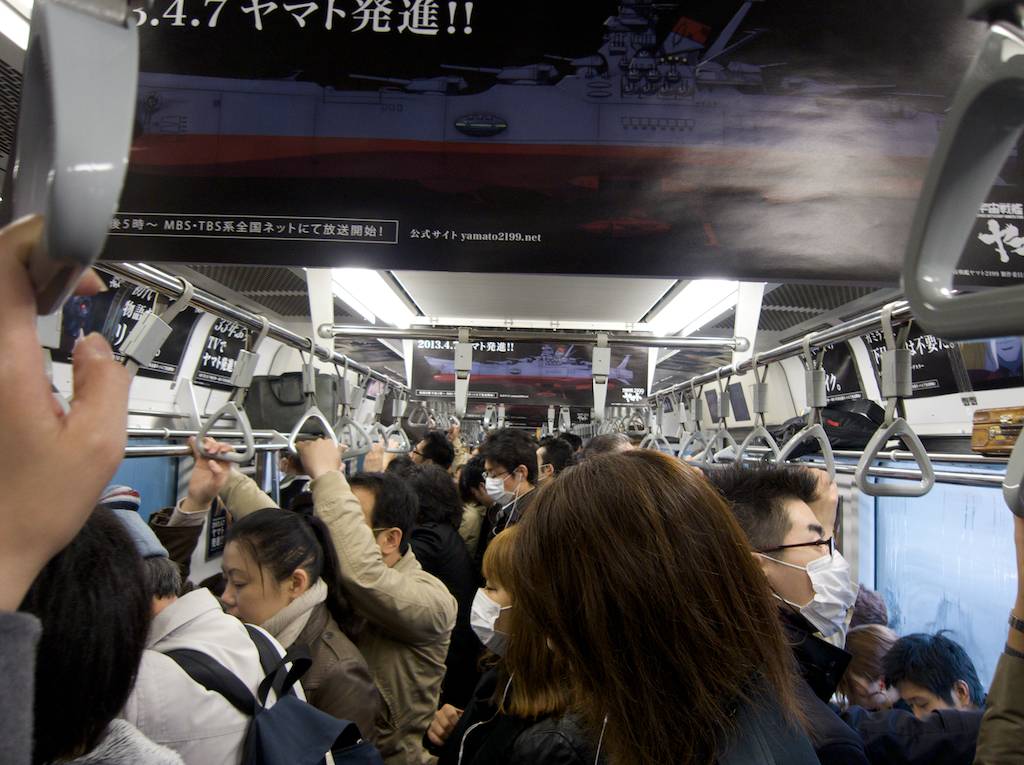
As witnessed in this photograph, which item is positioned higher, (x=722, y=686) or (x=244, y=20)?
(x=244, y=20)

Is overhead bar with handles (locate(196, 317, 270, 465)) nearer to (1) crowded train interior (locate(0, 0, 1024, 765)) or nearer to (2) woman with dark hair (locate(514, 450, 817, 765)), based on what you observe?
(1) crowded train interior (locate(0, 0, 1024, 765))

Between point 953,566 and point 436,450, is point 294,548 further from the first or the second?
point 953,566

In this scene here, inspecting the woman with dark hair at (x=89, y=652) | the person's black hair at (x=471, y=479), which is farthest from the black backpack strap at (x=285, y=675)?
the person's black hair at (x=471, y=479)

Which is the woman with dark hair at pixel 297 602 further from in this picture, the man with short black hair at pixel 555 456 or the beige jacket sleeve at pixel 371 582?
the man with short black hair at pixel 555 456

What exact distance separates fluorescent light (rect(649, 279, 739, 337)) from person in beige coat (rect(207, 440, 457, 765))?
2.93 meters

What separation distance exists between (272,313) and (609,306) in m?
4.09

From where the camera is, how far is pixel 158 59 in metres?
1.95

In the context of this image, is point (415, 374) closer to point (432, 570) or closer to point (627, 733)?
point (432, 570)

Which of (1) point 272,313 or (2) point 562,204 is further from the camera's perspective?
(1) point 272,313

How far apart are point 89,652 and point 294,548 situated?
1.30 meters

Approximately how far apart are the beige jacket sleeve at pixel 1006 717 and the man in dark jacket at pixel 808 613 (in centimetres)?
51

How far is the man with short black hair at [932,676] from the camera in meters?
2.47

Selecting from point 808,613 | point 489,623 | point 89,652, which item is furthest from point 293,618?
point 808,613

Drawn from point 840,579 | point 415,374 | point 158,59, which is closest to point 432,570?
point 840,579
